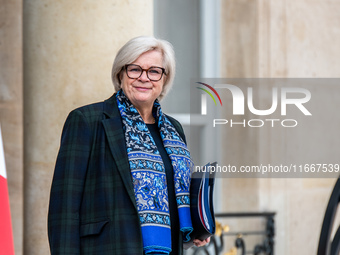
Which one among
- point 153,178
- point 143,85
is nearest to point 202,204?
point 153,178

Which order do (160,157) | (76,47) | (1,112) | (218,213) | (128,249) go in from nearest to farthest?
(128,249) → (160,157) → (1,112) → (76,47) → (218,213)

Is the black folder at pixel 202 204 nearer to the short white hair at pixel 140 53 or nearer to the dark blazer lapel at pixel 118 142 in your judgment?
the dark blazer lapel at pixel 118 142

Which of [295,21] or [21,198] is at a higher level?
[295,21]

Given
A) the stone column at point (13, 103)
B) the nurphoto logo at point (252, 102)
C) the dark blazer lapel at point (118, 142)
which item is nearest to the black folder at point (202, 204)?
the dark blazer lapel at point (118, 142)

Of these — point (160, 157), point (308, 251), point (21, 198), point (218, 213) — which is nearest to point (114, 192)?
point (160, 157)

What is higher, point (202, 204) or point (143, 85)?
point (143, 85)

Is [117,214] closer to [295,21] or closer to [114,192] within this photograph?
[114,192]

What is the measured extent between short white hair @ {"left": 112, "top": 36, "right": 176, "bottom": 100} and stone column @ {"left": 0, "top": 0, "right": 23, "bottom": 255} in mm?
1153

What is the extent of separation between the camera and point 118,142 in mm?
2459

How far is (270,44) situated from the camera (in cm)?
488

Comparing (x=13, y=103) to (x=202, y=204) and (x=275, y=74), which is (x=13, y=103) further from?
(x=275, y=74)

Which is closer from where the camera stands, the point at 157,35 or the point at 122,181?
the point at 122,181

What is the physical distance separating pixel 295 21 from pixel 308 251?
1.72 metres

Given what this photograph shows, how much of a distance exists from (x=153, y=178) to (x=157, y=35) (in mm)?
2518
